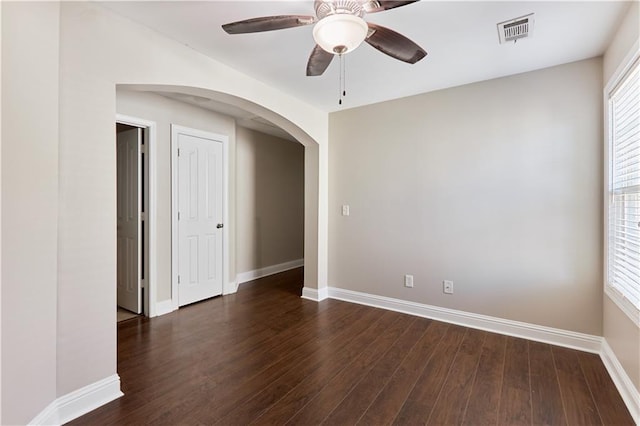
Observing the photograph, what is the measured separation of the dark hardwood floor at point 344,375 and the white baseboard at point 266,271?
1.49 meters

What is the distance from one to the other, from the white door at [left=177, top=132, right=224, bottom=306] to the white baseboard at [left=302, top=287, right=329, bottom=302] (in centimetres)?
117

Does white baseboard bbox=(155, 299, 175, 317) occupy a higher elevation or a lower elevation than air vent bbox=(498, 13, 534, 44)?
lower

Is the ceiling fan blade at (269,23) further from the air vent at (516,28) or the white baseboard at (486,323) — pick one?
the white baseboard at (486,323)

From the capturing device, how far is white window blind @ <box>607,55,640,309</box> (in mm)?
1858

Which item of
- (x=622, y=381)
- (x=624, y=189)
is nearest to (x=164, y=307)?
(x=622, y=381)

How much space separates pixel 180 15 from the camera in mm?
1937

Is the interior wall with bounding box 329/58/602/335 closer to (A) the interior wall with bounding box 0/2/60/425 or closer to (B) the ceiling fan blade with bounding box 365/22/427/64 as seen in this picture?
(B) the ceiling fan blade with bounding box 365/22/427/64

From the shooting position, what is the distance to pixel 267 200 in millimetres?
5199

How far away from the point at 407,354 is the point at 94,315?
89.6 inches

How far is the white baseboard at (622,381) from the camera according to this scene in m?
1.74

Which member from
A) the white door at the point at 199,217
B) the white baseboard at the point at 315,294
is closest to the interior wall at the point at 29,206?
the white door at the point at 199,217

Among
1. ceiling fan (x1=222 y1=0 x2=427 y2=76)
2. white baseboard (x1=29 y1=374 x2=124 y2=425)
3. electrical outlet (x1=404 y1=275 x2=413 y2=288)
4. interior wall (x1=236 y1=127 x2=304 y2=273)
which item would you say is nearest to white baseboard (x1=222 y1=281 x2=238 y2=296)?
interior wall (x1=236 y1=127 x2=304 y2=273)

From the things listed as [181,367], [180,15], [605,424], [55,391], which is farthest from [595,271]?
[55,391]

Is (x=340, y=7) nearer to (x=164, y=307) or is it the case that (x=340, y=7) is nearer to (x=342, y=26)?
(x=342, y=26)
